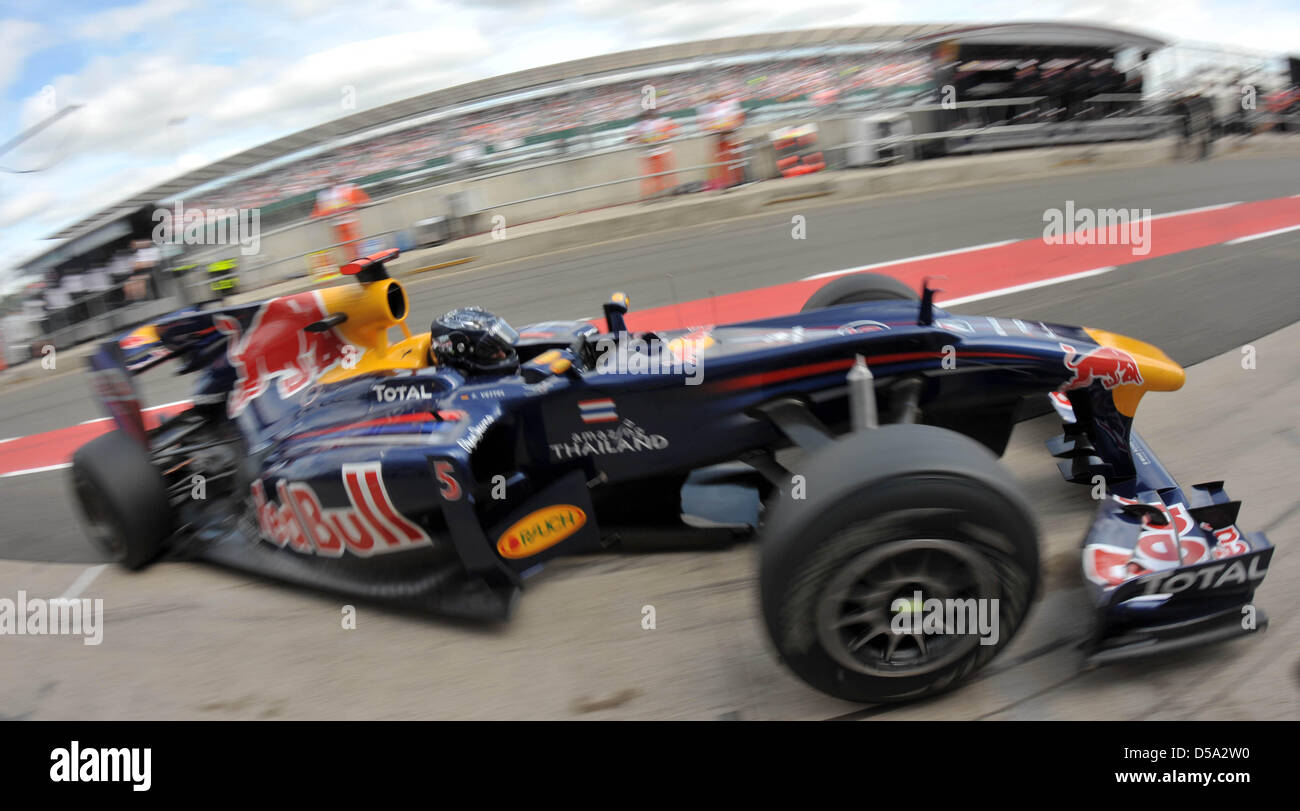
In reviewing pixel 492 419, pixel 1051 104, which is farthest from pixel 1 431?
pixel 1051 104

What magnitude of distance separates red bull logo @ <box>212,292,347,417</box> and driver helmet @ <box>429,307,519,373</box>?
3.06 ft

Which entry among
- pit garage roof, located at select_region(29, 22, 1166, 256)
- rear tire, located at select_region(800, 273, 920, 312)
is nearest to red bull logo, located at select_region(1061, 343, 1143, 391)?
rear tire, located at select_region(800, 273, 920, 312)

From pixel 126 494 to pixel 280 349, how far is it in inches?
38.0

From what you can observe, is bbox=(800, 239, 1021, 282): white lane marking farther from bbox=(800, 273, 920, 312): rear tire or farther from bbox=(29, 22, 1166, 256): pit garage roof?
bbox=(29, 22, 1166, 256): pit garage roof

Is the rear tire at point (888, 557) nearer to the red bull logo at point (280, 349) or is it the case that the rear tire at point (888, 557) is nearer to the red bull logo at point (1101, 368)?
the red bull logo at point (1101, 368)

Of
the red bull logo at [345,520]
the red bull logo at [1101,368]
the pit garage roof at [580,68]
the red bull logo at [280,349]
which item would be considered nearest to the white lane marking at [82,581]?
the red bull logo at [280,349]

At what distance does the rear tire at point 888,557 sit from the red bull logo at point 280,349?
2.78 metres

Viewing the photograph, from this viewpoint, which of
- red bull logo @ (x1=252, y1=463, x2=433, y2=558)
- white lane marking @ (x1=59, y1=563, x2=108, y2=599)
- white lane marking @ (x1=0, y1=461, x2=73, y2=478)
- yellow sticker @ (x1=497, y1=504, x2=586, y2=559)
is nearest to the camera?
yellow sticker @ (x1=497, y1=504, x2=586, y2=559)

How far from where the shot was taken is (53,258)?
11906 mm

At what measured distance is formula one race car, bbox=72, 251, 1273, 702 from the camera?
7.54 ft

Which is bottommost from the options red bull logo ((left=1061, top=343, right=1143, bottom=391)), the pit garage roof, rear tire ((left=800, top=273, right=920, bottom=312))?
red bull logo ((left=1061, top=343, right=1143, bottom=391))

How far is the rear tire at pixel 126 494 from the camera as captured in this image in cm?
398

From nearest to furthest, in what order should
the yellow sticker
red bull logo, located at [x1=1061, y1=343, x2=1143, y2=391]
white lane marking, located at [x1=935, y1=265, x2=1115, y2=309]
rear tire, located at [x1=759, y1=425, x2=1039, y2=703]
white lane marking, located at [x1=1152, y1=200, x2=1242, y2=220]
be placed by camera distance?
rear tire, located at [x1=759, y1=425, x2=1039, y2=703]
red bull logo, located at [x1=1061, y1=343, x2=1143, y2=391]
the yellow sticker
white lane marking, located at [x1=935, y1=265, x2=1115, y2=309]
white lane marking, located at [x1=1152, y1=200, x2=1242, y2=220]

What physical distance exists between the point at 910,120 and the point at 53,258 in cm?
1325
